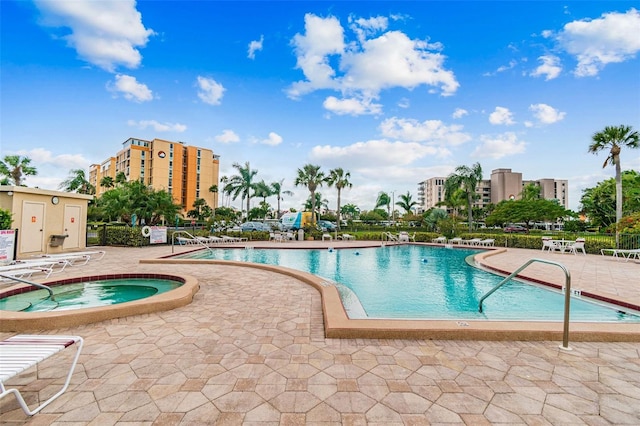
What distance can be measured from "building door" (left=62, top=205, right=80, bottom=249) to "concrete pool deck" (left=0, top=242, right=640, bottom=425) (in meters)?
11.4

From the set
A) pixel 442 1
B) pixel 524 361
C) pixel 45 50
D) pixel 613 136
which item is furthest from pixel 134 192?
pixel 613 136

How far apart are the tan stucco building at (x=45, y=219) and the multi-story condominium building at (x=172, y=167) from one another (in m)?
40.2

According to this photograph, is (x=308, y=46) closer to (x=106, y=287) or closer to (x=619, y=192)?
(x=106, y=287)

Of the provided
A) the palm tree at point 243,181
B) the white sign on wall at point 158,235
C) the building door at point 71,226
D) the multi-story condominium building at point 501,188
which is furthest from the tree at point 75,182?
the multi-story condominium building at point 501,188

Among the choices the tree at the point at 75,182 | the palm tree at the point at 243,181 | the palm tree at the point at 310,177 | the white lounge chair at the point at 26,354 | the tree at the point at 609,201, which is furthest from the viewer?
the tree at the point at 75,182

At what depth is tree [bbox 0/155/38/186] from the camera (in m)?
28.3

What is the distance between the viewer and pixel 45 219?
1120 centimetres

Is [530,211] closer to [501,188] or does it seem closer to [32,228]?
[32,228]

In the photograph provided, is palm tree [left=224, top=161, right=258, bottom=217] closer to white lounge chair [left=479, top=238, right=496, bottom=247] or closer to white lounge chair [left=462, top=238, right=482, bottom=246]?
white lounge chair [left=462, top=238, right=482, bottom=246]

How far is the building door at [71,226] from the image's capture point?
1209 centimetres

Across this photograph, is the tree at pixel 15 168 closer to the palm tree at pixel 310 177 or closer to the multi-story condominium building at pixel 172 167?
the multi-story condominium building at pixel 172 167

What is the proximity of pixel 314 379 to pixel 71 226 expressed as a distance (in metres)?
14.8

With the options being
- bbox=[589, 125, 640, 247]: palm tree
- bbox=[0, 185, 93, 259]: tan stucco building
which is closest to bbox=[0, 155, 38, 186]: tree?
bbox=[0, 185, 93, 259]: tan stucco building

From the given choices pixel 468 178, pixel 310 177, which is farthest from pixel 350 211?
pixel 310 177
